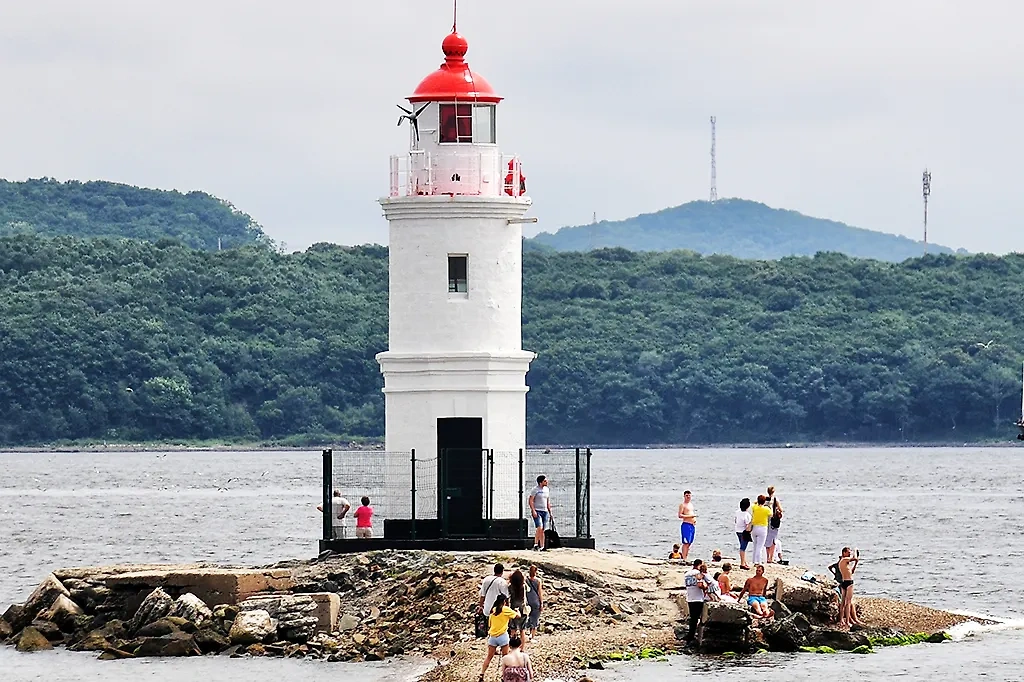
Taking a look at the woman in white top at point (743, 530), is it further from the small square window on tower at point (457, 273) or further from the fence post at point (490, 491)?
the small square window on tower at point (457, 273)

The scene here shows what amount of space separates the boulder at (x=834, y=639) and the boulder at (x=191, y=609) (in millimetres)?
8456

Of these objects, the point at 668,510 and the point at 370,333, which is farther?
the point at 370,333

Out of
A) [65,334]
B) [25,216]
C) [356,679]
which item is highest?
[25,216]

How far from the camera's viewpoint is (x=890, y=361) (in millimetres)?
133250

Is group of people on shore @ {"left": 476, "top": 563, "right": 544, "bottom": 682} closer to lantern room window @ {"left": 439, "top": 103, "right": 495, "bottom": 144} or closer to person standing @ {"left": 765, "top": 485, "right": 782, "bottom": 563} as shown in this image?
person standing @ {"left": 765, "top": 485, "right": 782, "bottom": 563}

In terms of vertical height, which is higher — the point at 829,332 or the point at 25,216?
the point at 25,216

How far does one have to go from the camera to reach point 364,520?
107 feet

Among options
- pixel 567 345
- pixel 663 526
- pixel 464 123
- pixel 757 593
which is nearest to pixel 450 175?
pixel 464 123

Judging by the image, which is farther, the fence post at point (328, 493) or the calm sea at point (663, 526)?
the fence post at point (328, 493)

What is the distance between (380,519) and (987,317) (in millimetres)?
112509

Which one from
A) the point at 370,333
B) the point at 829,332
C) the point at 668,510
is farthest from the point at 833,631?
the point at 829,332

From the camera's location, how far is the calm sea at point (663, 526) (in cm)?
2955

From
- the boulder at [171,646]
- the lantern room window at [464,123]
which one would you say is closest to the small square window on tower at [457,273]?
the lantern room window at [464,123]

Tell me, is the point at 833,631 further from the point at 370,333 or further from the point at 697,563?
the point at 370,333
